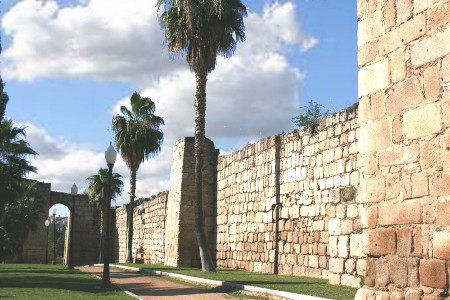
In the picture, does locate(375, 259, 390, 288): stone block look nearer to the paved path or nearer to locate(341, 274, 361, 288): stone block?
locate(341, 274, 361, 288): stone block

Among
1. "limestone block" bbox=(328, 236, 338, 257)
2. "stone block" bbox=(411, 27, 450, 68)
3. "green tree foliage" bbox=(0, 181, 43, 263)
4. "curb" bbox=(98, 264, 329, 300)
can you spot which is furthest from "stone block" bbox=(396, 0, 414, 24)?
"green tree foliage" bbox=(0, 181, 43, 263)

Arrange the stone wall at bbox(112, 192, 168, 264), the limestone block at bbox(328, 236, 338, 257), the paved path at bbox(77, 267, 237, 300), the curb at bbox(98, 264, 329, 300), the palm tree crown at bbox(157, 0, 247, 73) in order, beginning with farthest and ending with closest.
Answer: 1. the stone wall at bbox(112, 192, 168, 264)
2. the palm tree crown at bbox(157, 0, 247, 73)
3. the paved path at bbox(77, 267, 237, 300)
4. the limestone block at bbox(328, 236, 338, 257)
5. the curb at bbox(98, 264, 329, 300)

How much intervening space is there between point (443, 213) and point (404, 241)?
62cm

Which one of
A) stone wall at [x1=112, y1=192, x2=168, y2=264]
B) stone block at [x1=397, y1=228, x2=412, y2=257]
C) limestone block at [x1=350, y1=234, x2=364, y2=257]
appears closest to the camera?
stone block at [x1=397, y1=228, x2=412, y2=257]

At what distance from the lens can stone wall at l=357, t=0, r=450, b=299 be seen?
533 cm

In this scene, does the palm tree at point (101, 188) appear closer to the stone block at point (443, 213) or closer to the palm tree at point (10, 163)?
the palm tree at point (10, 163)

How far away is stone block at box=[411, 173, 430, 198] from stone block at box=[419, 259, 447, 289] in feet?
2.17

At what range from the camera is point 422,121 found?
18.3 feet

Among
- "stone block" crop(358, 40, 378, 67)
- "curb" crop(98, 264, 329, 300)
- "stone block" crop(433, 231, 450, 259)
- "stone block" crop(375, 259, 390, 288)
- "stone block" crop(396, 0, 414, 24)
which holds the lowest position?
"curb" crop(98, 264, 329, 300)

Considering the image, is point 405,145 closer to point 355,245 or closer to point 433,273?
point 433,273

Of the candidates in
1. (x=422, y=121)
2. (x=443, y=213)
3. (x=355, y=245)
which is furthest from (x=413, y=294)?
(x=355, y=245)

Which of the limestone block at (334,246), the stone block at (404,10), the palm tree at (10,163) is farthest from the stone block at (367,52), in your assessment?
the palm tree at (10,163)

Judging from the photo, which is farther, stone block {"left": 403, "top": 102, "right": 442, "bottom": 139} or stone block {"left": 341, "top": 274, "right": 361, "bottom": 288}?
stone block {"left": 341, "top": 274, "right": 361, "bottom": 288}

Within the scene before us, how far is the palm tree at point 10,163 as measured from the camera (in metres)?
22.3
